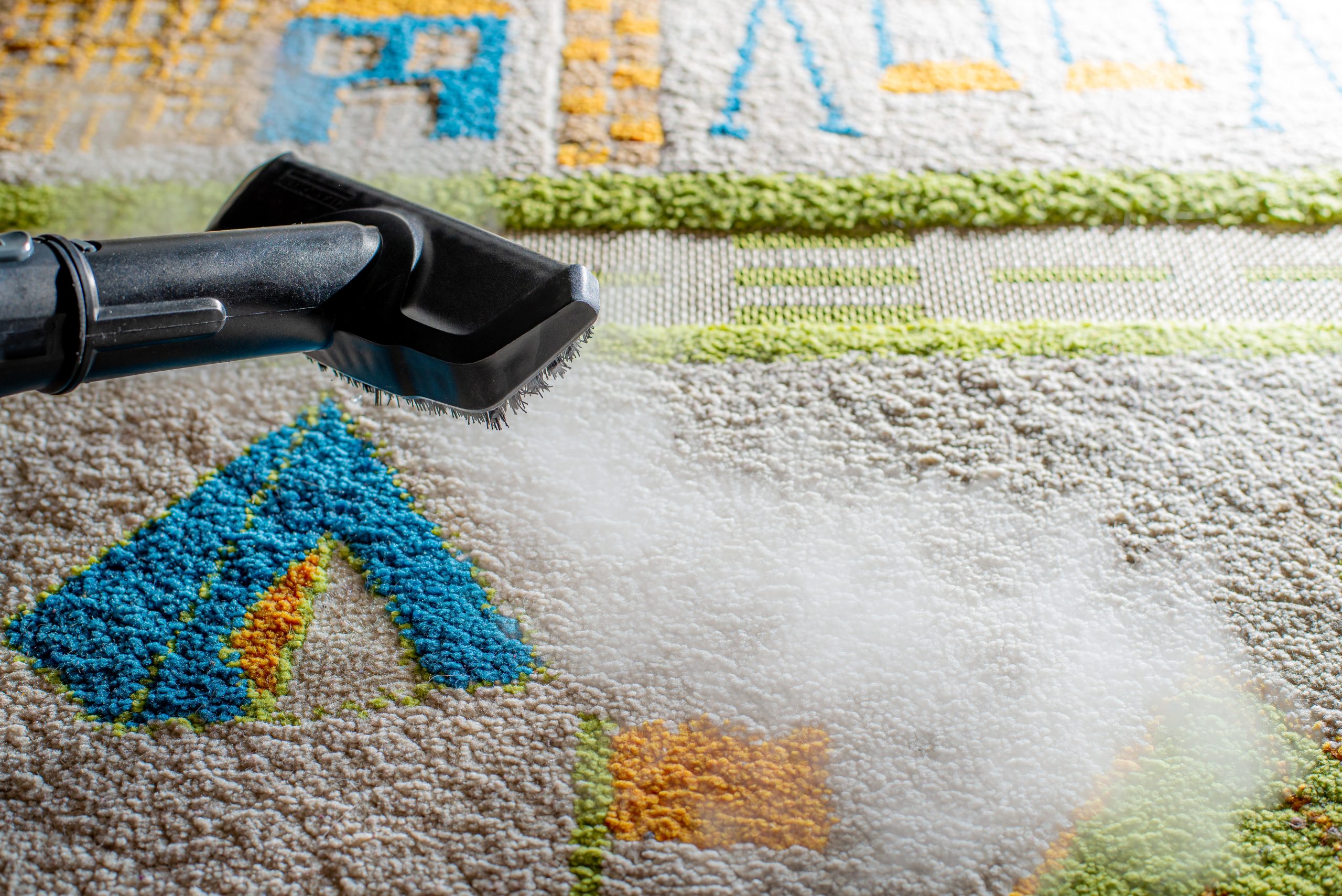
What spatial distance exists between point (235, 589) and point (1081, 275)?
91 cm

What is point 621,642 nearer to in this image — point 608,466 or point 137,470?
point 608,466

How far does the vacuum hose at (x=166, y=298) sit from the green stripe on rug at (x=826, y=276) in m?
0.58

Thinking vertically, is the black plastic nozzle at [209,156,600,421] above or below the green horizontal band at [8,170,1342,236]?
above

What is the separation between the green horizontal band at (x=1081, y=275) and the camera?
3.62ft

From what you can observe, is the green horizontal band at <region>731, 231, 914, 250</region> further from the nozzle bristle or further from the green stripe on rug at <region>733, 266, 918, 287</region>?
the nozzle bristle

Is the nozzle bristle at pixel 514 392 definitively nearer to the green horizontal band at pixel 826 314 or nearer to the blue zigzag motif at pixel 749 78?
the green horizontal band at pixel 826 314

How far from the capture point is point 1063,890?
676mm

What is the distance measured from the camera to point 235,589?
830mm

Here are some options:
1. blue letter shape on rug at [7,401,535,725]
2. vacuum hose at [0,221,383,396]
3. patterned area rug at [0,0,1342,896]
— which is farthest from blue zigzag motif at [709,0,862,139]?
vacuum hose at [0,221,383,396]

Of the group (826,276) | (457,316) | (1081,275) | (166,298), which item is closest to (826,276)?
(826,276)

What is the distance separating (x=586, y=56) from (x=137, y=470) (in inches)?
31.3

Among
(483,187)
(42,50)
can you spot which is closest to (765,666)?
(483,187)

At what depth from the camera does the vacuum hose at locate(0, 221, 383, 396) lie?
0.48m

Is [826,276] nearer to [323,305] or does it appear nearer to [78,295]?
[323,305]
